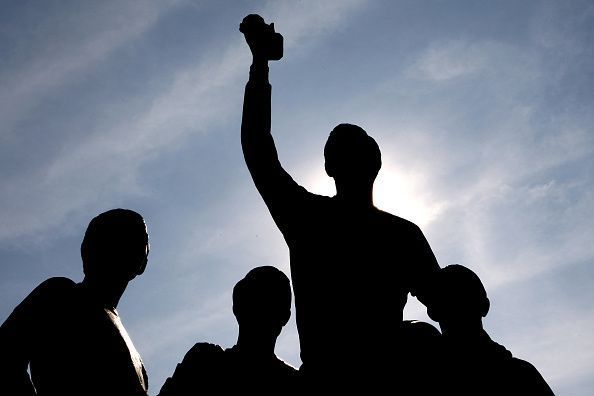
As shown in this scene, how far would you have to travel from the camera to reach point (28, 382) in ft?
12.3

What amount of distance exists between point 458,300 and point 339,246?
0.94m

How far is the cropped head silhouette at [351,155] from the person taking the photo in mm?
4762

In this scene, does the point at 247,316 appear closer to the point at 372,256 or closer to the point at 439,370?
the point at 372,256

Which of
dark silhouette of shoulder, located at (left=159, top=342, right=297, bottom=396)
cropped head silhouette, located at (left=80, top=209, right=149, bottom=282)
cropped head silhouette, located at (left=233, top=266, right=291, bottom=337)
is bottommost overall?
dark silhouette of shoulder, located at (left=159, top=342, right=297, bottom=396)

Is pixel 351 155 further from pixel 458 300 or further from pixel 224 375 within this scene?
pixel 224 375

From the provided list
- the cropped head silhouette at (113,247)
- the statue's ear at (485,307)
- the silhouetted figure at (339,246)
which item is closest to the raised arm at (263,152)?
the silhouetted figure at (339,246)

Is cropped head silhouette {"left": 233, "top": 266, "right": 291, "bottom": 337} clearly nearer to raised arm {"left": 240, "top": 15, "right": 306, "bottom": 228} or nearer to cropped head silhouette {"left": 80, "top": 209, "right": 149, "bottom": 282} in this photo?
raised arm {"left": 240, "top": 15, "right": 306, "bottom": 228}

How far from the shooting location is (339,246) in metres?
4.45

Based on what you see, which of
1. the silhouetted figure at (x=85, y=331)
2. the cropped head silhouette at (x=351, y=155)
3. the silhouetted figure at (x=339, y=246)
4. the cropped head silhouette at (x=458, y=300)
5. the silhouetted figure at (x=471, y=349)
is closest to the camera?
the silhouetted figure at (x=85, y=331)

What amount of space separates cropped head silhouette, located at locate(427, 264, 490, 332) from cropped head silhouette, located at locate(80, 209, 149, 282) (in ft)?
6.91

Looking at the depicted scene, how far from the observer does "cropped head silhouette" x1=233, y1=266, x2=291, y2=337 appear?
4.49 metres

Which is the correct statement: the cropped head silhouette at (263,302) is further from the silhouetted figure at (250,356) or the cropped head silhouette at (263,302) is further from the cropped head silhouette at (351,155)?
the cropped head silhouette at (351,155)

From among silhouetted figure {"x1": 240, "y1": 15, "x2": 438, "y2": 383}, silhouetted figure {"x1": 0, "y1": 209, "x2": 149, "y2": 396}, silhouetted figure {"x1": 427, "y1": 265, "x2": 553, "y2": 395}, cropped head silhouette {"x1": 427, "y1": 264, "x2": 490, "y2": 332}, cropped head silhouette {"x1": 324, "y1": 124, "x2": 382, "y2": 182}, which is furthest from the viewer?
cropped head silhouette {"x1": 324, "y1": 124, "x2": 382, "y2": 182}

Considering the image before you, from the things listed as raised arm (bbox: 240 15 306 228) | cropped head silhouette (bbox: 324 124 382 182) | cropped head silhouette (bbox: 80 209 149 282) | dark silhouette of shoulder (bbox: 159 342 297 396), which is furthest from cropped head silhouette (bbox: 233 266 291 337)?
cropped head silhouette (bbox: 324 124 382 182)
